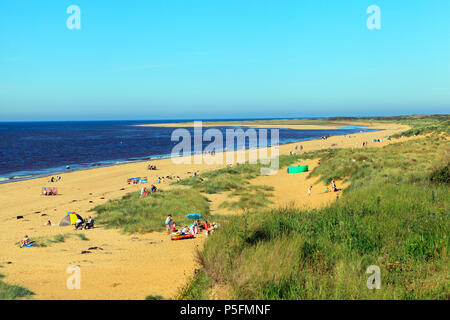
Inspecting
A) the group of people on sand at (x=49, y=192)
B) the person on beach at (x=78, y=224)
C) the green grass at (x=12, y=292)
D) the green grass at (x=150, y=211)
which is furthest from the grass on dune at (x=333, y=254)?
the group of people on sand at (x=49, y=192)

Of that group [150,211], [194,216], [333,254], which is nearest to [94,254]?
[194,216]

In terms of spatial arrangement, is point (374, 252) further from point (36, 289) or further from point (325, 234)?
point (36, 289)

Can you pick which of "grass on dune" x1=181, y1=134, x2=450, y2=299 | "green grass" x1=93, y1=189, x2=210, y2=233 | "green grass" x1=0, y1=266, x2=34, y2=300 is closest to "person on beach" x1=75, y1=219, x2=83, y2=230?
"green grass" x1=93, y1=189, x2=210, y2=233

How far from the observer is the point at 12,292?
276 inches

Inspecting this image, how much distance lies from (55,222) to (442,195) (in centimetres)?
1725

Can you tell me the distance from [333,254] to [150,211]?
12.3m

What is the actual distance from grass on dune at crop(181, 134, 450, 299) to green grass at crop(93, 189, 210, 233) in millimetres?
8063

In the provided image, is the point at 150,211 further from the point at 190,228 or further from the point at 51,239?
the point at 51,239

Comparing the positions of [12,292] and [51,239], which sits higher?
[12,292]

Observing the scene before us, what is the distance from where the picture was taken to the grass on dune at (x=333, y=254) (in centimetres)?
494

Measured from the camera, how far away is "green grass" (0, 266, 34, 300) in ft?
22.3

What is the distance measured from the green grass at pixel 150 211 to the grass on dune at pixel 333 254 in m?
8.06

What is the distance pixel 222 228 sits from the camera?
7.41 m
